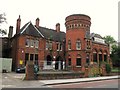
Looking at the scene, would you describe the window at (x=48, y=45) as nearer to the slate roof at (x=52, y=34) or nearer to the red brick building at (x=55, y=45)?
the red brick building at (x=55, y=45)

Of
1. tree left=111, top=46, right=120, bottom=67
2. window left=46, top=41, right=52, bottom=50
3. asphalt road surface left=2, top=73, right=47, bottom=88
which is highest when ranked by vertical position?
window left=46, top=41, right=52, bottom=50

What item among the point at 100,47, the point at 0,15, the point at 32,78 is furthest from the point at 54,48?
the point at 32,78

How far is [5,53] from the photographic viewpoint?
48656 mm

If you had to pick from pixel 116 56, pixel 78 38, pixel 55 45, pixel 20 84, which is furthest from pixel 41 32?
pixel 20 84

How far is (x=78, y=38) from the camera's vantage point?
44.1 metres

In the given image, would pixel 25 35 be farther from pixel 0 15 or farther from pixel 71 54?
pixel 71 54

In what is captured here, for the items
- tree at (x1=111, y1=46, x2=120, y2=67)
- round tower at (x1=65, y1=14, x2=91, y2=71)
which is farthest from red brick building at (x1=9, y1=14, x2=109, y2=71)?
tree at (x1=111, y1=46, x2=120, y2=67)

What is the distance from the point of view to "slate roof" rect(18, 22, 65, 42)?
43.0 meters

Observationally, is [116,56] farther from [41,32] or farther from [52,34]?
[41,32]

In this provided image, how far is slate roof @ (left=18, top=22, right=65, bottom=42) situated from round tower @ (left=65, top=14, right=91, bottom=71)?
6.04 metres

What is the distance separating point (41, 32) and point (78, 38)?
919 centimetres

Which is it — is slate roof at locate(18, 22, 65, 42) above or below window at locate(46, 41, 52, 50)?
above

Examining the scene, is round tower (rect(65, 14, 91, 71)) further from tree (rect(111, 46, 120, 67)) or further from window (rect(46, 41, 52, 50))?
tree (rect(111, 46, 120, 67))

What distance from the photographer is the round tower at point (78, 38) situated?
43.6m
